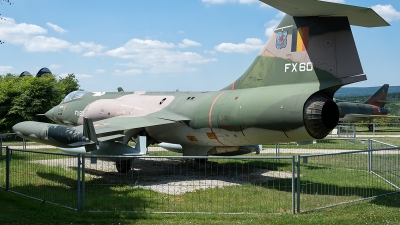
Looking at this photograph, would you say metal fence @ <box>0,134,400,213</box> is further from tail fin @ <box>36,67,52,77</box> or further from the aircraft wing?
tail fin @ <box>36,67,52,77</box>

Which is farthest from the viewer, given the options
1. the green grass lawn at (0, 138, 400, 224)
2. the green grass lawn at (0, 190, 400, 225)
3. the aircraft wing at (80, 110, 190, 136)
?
the aircraft wing at (80, 110, 190, 136)

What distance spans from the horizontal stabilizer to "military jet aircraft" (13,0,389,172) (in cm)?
2

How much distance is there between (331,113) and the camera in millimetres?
9688

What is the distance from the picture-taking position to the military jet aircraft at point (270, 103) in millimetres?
9078

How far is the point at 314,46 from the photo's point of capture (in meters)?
9.58

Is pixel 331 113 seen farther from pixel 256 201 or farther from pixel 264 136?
pixel 256 201

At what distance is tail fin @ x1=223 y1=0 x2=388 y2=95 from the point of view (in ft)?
28.2

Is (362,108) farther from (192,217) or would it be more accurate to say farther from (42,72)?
(192,217)

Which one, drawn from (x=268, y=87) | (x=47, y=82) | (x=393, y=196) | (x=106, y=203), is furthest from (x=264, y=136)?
(x=47, y=82)

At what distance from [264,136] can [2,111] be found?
24.7m

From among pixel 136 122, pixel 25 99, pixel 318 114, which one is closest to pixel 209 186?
pixel 318 114

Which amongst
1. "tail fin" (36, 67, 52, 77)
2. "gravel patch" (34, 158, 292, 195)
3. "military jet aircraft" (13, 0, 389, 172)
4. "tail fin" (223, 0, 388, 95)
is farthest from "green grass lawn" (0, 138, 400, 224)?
"tail fin" (36, 67, 52, 77)

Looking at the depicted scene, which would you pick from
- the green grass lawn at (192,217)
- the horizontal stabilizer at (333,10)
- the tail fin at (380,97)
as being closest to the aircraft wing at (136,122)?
the green grass lawn at (192,217)

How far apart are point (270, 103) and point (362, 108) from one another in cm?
2609
